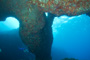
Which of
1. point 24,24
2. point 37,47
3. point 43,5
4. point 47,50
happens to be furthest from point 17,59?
point 43,5

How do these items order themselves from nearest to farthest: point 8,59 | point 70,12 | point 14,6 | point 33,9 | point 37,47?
point 70,12
point 33,9
point 14,6
point 37,47
point 8,59

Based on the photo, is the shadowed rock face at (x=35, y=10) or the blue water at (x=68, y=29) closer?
the shadowed rock face at (x=35, y=10)

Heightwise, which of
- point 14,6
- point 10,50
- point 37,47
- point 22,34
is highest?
point 10,50

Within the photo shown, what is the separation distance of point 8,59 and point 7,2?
14169 mm

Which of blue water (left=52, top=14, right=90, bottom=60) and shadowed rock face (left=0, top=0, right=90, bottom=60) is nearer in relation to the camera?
shadowed rock face (left=0, top=0, right=90, bottom=60)

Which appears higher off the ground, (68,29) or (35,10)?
(68,29)

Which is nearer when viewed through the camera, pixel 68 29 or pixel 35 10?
pixel 35 10

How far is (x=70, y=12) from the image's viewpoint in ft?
14.7

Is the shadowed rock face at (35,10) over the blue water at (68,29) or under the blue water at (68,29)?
under

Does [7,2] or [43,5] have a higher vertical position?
[7,2]

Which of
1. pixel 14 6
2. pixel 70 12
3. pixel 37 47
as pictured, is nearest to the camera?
pixel 70 12

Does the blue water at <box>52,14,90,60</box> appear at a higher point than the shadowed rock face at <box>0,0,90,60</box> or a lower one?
higher

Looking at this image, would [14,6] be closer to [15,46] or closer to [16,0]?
[16,0]

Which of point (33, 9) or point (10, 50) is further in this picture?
point (10, 50)
